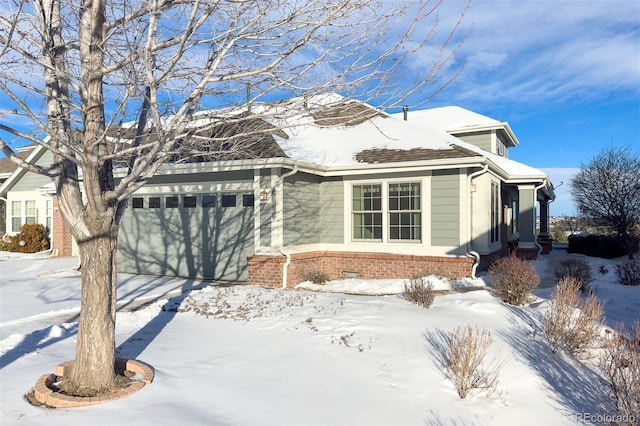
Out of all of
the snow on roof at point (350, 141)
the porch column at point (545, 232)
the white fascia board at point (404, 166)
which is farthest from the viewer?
the porch column at point (545, 232)

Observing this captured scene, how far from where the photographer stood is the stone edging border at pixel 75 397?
4270 mm

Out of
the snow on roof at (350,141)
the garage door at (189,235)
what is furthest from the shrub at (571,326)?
the garage door at (189,235)

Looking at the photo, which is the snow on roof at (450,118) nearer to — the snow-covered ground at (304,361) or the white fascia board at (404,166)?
the white fascia board at (404,166)

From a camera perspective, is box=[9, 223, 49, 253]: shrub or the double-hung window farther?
box=[9, 223, 49, 253]: shrub

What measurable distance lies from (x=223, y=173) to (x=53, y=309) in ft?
16.1

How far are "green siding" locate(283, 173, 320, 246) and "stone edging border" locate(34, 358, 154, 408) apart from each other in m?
6.22

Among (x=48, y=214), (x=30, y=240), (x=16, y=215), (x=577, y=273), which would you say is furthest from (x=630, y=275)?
(x=16, y=215)

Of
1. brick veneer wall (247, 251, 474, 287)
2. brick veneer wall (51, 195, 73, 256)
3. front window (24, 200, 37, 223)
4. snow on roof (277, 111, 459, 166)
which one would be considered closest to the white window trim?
brick veneer wall (247, 251, 474, 287)

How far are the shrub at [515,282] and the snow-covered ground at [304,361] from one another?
31 cm

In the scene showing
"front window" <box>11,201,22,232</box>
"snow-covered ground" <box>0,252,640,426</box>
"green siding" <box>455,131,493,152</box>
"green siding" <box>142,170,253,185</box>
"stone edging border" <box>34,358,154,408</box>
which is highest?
"green siding" <box>455,131,493,152</box>

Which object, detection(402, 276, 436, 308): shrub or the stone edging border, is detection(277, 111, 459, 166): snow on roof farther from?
the stone edging border

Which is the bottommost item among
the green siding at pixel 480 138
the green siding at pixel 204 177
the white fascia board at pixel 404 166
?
the green siding at pixel 204 177

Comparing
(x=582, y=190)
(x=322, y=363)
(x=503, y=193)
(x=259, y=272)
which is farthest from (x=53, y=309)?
(x=582, y=190)

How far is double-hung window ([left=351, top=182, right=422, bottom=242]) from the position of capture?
461 inches
